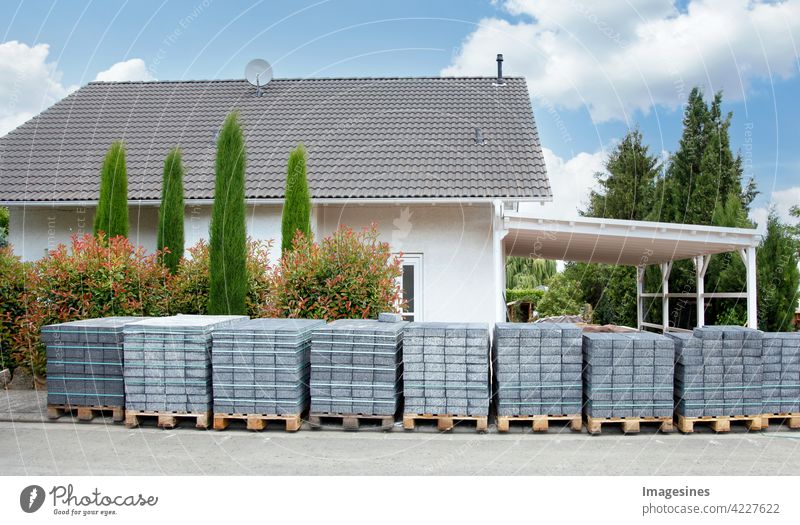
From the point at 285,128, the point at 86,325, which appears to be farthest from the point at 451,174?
the point at 86,325

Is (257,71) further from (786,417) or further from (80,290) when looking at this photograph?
(786,417)

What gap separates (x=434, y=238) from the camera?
1252 cm

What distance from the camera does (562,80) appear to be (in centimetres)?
1104

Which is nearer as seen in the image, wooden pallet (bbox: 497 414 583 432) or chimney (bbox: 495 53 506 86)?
wooden pallet (bbox: 497 414 583 432)

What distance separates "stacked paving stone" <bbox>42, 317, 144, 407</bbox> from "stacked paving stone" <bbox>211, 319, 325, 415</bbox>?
1.45 meters

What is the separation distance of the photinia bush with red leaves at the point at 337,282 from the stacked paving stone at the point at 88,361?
2541 millimetres

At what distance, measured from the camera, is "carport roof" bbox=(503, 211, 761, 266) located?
1090 centimetres

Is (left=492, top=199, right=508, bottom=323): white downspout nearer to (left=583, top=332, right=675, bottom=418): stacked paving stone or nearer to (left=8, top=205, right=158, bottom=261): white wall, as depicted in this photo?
(left=583, top=332, right=675, bottom=418): stacked paving stone

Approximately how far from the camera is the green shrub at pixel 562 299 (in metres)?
23.7

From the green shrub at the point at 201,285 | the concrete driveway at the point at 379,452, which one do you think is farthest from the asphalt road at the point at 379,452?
the green shrub at the point at 201,285

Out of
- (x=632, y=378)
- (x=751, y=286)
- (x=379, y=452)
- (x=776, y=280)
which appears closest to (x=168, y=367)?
(x=379, y=452)
